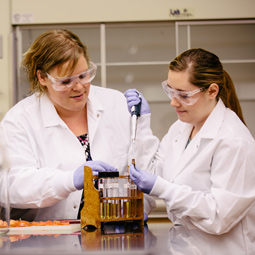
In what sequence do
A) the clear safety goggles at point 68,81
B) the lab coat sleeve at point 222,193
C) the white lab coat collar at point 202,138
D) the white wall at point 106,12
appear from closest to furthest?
the lab coat sleeve at point 222,193 → the white lab coat collar at point 202,138 → the clear safety goggles at point 68,81 → the white wall at point 106,12

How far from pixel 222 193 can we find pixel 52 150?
796 mm

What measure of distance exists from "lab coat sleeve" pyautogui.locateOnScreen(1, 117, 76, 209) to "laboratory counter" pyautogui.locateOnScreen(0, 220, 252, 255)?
0.17m

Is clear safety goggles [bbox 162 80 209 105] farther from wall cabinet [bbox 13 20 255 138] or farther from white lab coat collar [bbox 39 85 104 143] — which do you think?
wall cabinet [bbox 13 20 255 138]

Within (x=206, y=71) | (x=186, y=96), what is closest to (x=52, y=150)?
(x=186, y=96)

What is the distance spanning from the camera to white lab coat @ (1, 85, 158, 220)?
1764 millimetres

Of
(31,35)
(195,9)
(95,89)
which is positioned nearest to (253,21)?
(195,9)

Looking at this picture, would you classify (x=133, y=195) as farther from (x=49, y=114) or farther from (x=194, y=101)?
(x=49, y=114)

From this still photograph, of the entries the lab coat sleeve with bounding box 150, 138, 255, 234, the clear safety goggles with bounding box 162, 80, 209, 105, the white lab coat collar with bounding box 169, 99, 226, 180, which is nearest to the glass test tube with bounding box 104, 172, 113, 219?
the lab coat sleeve with bounding box 150, 138, 255, 234

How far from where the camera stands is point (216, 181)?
1582mm

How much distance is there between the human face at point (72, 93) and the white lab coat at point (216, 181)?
544 millimetres

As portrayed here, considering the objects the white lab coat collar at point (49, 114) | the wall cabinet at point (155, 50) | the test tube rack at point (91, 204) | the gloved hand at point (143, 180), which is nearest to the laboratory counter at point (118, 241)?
the test tube rack at point (91, 204)

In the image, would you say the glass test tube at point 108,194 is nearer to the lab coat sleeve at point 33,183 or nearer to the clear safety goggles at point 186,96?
the lab coat sleeve at point 33,183

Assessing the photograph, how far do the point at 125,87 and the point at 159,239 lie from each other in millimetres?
3946

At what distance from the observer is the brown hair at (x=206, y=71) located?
1.74 meters
